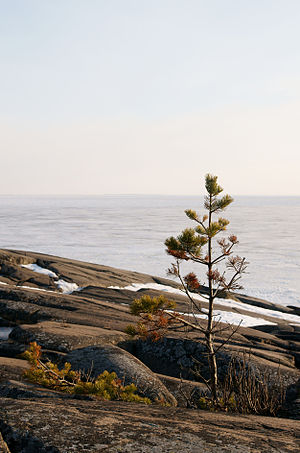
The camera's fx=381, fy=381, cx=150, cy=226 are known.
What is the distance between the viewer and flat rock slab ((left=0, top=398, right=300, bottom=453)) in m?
2.16

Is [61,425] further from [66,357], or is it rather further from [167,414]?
[66,357]

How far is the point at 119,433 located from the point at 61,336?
18.3 feet

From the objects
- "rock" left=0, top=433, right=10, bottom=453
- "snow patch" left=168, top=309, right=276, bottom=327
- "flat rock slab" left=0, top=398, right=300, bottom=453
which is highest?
"rock" left=0, top=433, right=10, bottom=453

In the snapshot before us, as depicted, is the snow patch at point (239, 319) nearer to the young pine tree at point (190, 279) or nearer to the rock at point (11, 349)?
the rock at point (11, 349)

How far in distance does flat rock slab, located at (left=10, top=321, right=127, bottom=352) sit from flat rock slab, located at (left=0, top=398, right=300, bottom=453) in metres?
4.62

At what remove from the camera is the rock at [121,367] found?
5.62 m

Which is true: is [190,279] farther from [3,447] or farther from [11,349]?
[11,349]

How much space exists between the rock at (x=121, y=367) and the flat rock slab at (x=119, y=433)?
2.76m

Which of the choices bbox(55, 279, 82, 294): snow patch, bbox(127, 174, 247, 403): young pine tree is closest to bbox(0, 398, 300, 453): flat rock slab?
bbox(127, 174, 247, 403): young pine tree

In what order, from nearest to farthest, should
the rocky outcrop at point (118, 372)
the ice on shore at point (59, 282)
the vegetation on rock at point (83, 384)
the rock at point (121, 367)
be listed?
the rocky outcrop at point (118, 372) → the vegetation on rock at point (83, 384) → the rock at point (121, 367) → the ice on shore at point (59, 282)

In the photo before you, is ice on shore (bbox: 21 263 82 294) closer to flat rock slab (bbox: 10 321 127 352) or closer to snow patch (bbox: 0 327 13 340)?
snow patch (bbox: 0 327 13 340)

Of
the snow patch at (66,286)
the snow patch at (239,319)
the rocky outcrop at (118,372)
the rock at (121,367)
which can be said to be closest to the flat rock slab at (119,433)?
the rocky outcrop at (118,372)

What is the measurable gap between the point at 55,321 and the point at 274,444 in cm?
784

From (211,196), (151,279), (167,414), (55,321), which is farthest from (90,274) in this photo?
(167,414)
